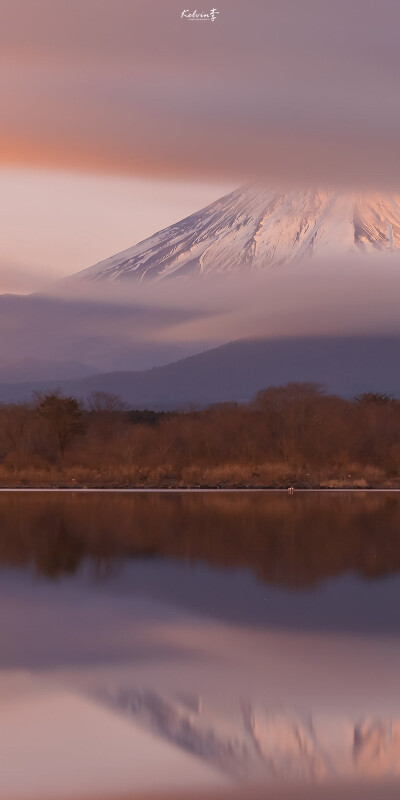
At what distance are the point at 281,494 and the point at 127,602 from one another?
2009 centimetres

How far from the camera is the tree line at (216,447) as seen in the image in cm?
4059

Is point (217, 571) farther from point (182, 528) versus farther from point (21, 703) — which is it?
point (21, 703)

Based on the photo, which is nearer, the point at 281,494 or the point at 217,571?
the point at 217,571

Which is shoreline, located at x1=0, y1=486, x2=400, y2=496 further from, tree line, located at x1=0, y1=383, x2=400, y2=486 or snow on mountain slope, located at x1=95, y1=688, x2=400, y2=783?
snow on mountain slope, located at x1=95, y1=688, x2=400, y2=783

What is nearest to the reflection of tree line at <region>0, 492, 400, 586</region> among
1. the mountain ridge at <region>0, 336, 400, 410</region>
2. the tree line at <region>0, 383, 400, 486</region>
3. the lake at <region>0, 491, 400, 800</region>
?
the lake at <region>0, 491, 400, 800</region>

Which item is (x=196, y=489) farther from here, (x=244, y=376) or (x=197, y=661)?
(x=244, y=376)

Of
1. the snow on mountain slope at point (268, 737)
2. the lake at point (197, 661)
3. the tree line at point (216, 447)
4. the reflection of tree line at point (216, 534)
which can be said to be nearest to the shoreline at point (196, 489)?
the tree line at point (216, 447)

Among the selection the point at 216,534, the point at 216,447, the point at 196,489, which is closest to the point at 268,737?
the point at 216,534

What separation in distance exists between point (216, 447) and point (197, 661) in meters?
36.3

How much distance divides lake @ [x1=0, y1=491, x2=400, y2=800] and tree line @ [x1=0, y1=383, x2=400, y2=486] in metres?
19.4

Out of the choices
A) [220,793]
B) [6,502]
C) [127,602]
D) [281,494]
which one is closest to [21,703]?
[220,793]

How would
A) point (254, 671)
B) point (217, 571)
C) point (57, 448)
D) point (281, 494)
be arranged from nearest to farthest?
point (254, 671) → point (217, 571) → point (281, 494) → point (57, 448)

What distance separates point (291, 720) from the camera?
844 centimetres

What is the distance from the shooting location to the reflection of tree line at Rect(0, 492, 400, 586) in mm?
17328
